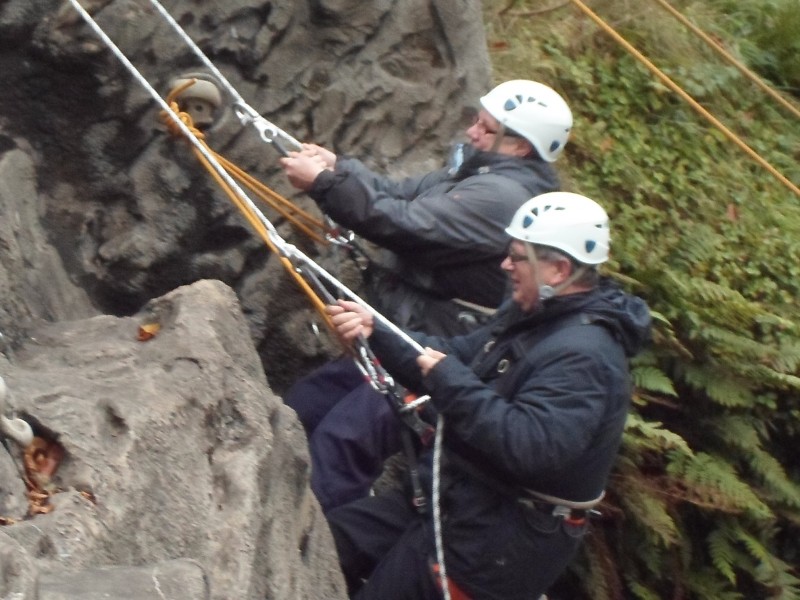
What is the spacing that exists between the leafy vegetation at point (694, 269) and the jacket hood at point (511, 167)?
6.74 ft

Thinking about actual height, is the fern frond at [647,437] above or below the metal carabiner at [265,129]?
below

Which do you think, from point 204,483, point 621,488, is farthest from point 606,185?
point 204,483

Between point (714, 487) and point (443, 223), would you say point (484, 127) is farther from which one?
point (714, 487)

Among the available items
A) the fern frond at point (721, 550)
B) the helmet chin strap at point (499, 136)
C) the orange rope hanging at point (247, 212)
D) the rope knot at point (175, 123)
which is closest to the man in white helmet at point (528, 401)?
the orange rope hanging at point (247, 212)

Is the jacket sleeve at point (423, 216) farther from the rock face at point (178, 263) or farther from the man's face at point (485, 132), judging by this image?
the rock face at point (178, 263)

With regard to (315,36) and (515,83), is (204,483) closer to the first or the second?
(515,83)

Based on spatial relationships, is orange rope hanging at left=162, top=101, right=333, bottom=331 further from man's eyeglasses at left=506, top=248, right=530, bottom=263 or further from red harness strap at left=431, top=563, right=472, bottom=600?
red harness strap at left=431, top=563, right=472, bottom=600

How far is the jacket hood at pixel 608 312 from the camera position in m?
4.03

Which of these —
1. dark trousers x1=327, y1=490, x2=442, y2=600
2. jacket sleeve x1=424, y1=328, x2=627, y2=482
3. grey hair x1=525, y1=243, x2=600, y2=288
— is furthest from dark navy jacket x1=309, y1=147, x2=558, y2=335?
jacket sleeve x1=424, y1=328, x2=627, y2=482

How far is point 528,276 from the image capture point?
13.5ft

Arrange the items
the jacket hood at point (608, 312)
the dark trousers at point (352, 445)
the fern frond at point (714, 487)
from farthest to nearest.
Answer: the fern frond at point (714, 487), the dark trousers at point (352, 445), the jacket hood at point (608, 312)

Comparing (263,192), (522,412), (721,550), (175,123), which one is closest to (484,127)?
(263,192)

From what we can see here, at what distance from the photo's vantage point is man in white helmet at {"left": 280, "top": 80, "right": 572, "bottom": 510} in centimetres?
470

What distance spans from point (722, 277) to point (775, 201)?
1.28m
